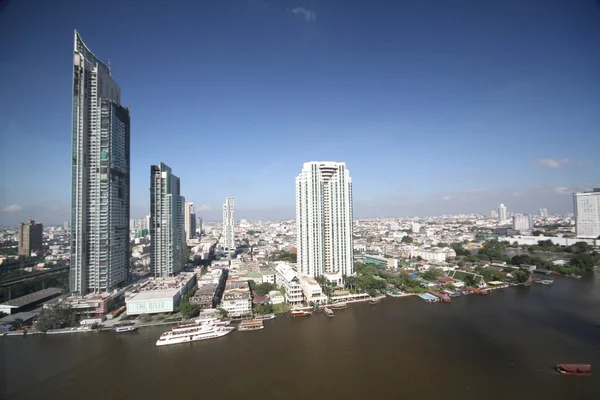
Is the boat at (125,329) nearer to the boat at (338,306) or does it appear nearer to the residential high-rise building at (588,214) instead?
the boat at (338,306)

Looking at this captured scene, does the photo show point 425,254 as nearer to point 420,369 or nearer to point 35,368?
point 420,369

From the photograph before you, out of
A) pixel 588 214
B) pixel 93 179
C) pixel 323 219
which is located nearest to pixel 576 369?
pixel 323 219

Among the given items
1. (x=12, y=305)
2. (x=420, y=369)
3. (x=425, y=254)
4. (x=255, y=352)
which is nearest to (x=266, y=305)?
(x=255, y=352)

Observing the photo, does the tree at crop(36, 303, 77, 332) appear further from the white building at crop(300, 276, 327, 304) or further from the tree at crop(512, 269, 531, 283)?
the tree at crop(512, 269, 531, 283)

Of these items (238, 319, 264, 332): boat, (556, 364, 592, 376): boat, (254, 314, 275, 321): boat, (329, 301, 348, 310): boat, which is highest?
(556, 364, 592, 376): boat

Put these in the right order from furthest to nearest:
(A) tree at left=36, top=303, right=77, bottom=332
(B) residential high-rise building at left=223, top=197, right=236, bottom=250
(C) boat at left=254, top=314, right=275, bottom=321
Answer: (B) residential high-rise building at left=223, top=197, right=236, bottom=250, (C) boat at left=254, top=314, right=275, bottom=321, (A) tree at left=36, top=303, right=77, bottom=332

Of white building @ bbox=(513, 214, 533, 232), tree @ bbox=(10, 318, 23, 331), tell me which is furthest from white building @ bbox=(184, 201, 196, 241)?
white building @ bbox=(513, 214, 533, 232)
